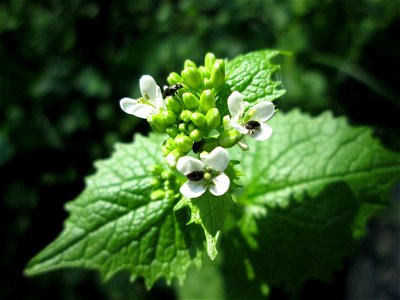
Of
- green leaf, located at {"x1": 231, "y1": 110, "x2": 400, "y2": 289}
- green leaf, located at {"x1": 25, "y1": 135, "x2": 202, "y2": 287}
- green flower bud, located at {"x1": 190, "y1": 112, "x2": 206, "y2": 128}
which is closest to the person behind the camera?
green flower bud, located at {"x1": 190, "y1": 112, "x2": 206, "y2": 128}

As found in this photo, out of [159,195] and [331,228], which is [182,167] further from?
[331,228]

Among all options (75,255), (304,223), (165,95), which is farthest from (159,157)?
(304,223)

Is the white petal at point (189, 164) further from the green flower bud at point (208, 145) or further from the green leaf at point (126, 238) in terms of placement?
the green leaf at point (126, 238)

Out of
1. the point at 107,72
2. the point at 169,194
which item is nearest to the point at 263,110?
the point at 169,194

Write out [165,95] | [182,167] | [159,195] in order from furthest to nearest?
1. [159,195]
2. [165,95]
3. [182,167]

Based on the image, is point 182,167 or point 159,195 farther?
point 159,195

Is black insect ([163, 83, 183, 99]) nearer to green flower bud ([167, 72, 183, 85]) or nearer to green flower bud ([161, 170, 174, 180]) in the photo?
green flower bud ([167, 72, 183, 85])

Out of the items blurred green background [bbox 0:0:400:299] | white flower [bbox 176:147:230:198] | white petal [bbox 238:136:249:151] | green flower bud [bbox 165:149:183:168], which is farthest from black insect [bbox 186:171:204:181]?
blurred green background [bbox 0:0:400:299]
